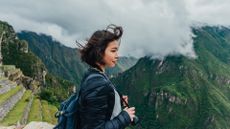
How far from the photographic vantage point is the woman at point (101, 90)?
9.27 meters

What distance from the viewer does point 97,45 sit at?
1022 centimetres

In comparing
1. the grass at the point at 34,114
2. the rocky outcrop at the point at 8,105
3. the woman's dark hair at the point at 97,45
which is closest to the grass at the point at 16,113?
the rocky outcrop at the point at 8,105

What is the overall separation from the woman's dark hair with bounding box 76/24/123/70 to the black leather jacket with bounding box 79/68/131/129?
55cm

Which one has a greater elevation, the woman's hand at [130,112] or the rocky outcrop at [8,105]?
the rocky outcrop at [8,105]

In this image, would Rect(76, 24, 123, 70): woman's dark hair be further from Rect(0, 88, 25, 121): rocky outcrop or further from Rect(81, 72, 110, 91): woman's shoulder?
Rect(0, 88, 25, 121): rocky outcrop

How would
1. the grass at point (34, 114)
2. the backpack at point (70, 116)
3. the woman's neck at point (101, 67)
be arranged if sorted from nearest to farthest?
the backpack at point (70, 116) → the woman's neck at point (101, 67) → the grass at point (34, 114)

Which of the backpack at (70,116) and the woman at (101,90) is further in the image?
the backpack at (70,116)

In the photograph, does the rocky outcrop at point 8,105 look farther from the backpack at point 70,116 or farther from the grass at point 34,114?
the backpack at point 70,116

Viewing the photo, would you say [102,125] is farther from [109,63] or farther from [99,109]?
[109,63]

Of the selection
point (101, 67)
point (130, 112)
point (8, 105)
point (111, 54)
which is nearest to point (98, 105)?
point (130, 112)

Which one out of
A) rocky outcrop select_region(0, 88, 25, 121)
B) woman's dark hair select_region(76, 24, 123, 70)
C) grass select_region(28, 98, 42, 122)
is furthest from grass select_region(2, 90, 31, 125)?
woman's dark hair select_region(76, 24, 123, 70)

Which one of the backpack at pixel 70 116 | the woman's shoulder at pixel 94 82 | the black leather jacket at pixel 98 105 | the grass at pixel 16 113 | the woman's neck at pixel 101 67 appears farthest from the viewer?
the grass at pixel 16 113

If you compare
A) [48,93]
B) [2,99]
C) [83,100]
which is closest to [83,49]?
[83,100]

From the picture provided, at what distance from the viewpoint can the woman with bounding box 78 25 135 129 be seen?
9.27m
